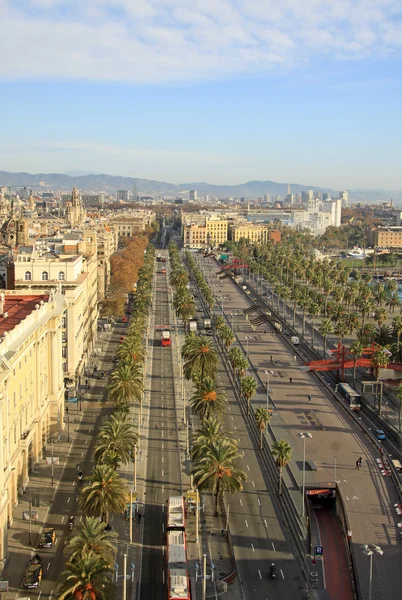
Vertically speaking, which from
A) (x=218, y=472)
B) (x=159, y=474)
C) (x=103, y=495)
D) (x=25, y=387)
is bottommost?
(x=159, y=474)

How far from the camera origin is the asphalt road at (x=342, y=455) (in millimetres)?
37312

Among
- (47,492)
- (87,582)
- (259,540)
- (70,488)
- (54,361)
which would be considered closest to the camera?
(87,582)

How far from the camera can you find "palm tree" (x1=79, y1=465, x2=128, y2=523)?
36844 mm

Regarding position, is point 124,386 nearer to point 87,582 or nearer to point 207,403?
point 207,403

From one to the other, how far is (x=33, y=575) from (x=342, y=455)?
25796mm

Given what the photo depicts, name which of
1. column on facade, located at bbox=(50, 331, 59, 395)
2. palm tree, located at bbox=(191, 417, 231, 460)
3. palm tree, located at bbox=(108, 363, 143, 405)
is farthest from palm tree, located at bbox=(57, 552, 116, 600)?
column on facade, located at bbox=(50, 331, 59, 395)

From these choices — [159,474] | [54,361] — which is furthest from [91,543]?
[54,361]

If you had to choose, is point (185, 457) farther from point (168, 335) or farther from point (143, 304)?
point (143, 304)

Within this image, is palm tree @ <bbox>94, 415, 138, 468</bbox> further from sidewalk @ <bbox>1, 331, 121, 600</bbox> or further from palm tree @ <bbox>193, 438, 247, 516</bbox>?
palm tree @ <bbox>193, 438, 247, 516</bbox>

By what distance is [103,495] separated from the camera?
3684 centimetres

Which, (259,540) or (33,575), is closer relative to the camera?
(33,575)

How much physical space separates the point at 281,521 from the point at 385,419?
74.4 ft

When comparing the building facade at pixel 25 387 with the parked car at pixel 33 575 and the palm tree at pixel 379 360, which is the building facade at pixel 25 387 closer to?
the parked car at pixel 33 575

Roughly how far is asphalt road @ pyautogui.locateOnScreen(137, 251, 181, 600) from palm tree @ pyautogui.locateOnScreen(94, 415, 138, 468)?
11.9 ft
